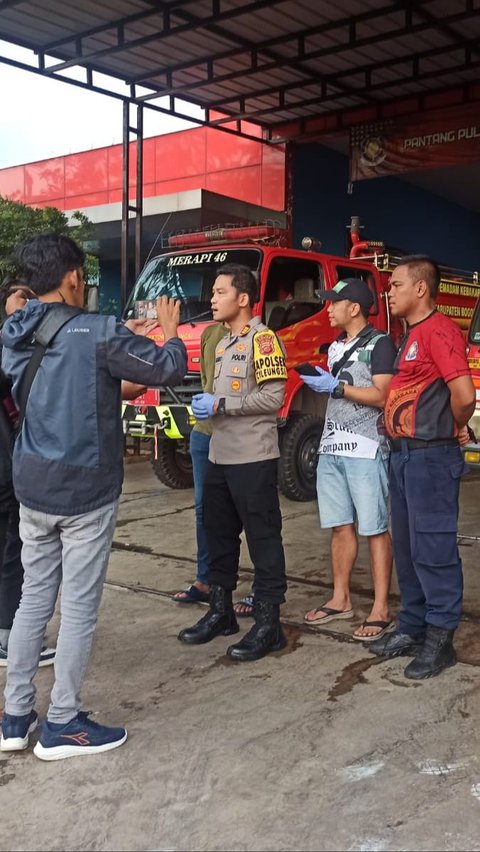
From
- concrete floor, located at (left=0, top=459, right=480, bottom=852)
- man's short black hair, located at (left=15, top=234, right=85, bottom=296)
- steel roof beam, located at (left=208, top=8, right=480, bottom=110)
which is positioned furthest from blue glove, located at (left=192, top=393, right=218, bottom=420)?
steel roof beam, located at (left=208, top=8, right=480, bottom=110)

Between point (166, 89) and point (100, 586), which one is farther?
point (166, 89)

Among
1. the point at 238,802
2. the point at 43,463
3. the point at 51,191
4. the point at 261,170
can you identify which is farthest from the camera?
the point at 51,191

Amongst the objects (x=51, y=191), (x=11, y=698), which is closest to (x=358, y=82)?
(x=51, y=191)

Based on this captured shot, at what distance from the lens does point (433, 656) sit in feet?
11.1

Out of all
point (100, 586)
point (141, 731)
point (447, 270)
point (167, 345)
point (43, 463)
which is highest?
point (447, 270)

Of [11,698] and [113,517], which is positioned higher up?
[113,517]

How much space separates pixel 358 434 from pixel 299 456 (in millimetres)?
3393

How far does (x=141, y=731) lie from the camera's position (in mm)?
2920

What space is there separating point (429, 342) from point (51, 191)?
13.9 m

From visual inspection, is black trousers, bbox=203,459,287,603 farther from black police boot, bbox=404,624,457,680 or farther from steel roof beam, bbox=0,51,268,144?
steel roof beam, bbox=0,51,268,144

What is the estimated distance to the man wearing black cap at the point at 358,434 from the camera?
3.77 m

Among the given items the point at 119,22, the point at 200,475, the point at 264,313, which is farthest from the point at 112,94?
the point at 200,475

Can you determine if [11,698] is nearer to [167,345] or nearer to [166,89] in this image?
[167,345]

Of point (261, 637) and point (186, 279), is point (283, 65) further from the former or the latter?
point (261, 637)
